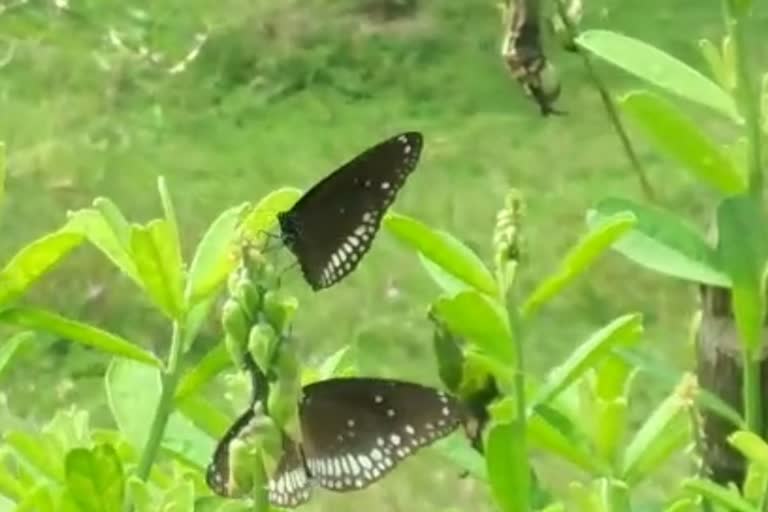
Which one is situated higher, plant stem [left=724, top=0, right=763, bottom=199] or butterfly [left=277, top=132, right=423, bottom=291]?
plant stem [left=724, top=0, right=763, bottom=199]

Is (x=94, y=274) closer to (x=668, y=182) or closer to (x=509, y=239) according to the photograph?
(x=668, y=182)

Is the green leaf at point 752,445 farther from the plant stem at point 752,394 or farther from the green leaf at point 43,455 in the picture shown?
the green leaf at point 43,455

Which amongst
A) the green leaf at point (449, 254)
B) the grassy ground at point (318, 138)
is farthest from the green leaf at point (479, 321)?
the grassy ground at point (318, 138)

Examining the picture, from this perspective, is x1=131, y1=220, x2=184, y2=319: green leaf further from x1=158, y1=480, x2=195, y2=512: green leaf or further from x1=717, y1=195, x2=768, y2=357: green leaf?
x1=717, y1=195, x2=768, y2=357: green leaf

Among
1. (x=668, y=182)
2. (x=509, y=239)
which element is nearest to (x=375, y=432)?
(x=509, y=239)

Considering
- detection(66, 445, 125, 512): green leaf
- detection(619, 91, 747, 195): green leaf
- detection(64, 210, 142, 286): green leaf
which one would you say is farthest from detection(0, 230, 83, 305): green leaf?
detection(619, 91, 747, 195): green leaf

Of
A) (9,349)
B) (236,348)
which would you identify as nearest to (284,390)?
(236,348)
